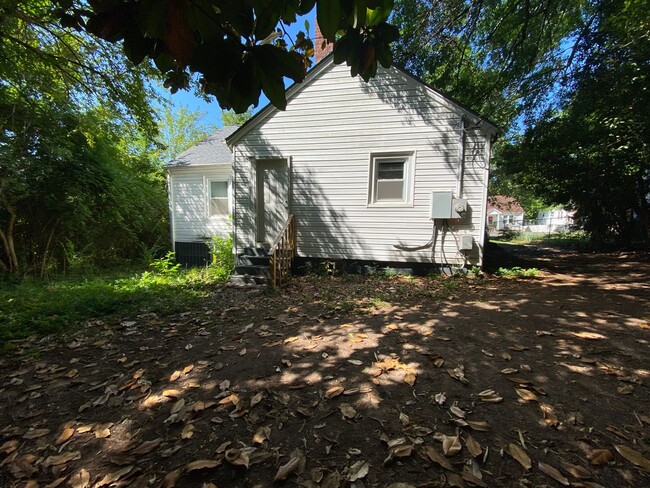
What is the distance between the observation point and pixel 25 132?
7.09 metres

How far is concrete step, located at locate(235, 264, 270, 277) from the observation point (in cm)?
676

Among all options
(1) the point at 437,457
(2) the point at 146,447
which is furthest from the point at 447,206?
(2) the point at 146,447

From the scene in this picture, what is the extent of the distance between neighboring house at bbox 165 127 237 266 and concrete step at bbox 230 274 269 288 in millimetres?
4183

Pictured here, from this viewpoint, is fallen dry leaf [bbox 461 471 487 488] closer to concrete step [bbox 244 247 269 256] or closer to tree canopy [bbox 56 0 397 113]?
tree canopy [bbox 56 0 397 113]

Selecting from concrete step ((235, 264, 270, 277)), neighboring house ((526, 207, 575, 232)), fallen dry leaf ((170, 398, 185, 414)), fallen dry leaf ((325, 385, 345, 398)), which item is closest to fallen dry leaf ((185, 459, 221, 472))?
fallen dry leaf ((170, 398, 185, 414))

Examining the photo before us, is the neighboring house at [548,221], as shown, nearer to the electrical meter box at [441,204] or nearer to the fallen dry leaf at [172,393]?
the electrical meter box at [441,204]

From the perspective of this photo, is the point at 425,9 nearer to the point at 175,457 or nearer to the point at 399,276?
the point at 399,276

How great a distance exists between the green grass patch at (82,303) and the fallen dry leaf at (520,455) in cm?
456

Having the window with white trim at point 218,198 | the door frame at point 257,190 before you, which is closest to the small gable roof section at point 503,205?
the door frame at point 257,190

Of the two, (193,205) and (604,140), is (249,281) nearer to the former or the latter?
(193,205)

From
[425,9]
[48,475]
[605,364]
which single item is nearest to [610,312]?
[605,364]

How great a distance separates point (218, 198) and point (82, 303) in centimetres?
639

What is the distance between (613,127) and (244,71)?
12013mm

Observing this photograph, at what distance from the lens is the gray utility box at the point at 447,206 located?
21.5ft
